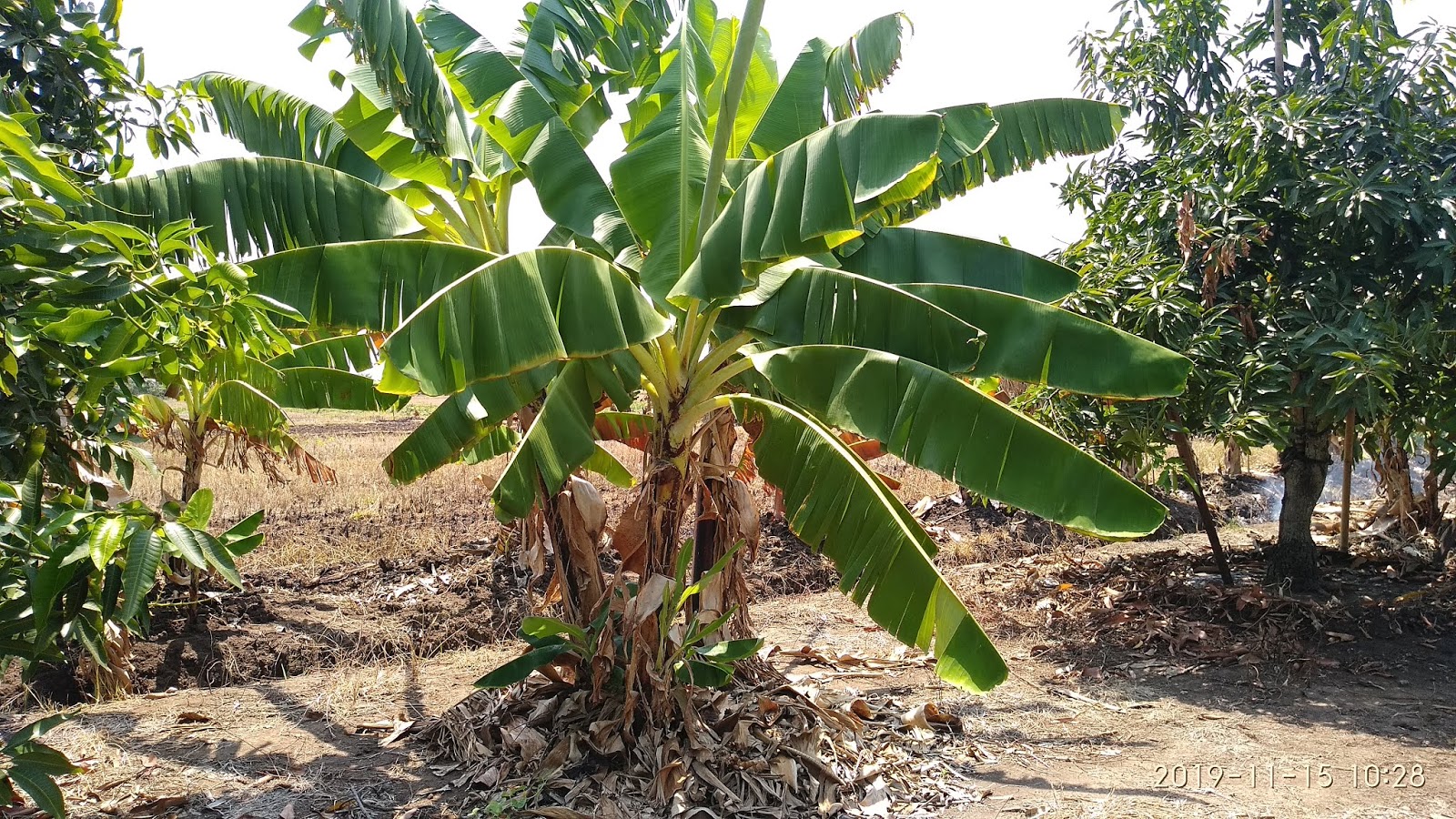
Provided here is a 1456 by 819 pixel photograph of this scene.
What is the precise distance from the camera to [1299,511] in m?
8.02

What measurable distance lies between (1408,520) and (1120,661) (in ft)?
16.9

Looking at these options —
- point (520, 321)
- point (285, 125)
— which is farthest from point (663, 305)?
point (285, 125)

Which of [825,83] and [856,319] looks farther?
[825,83]

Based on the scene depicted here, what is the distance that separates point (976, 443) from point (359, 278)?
3.08 meters

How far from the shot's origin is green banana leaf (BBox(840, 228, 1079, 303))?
17.5 ft

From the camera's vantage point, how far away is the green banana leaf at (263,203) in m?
4.70

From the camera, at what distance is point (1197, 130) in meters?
7.55

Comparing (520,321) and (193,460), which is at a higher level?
(520,321)

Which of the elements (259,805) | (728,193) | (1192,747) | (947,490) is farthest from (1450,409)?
(259,805)

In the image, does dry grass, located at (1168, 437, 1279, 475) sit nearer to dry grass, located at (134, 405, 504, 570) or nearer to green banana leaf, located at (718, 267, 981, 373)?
dry grass, located at (134, 405, 504, 570)

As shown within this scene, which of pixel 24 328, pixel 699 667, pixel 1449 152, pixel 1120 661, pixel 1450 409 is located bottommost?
pixel 1120 661

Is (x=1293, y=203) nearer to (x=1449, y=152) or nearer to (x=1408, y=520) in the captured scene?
(x=1449, y=152)

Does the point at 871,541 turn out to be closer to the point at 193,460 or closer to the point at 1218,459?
the point at 193,460

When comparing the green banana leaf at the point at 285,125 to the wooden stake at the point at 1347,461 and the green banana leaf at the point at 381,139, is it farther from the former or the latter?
the wooden stake at the point at 1347,461
